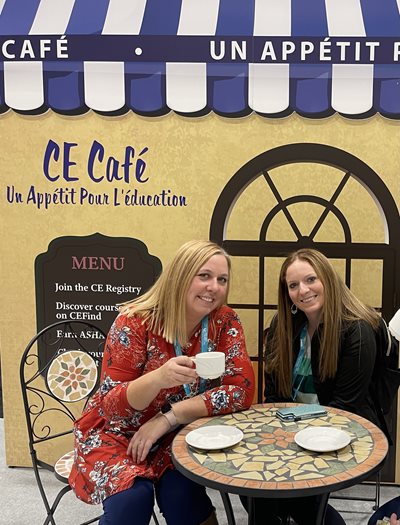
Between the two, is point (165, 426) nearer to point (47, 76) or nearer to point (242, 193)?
point (242, 193)

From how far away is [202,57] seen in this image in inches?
122

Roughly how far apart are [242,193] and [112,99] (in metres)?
0.81

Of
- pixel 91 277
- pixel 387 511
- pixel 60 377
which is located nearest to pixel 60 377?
pixel 60 377

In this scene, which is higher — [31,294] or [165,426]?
[31,294]

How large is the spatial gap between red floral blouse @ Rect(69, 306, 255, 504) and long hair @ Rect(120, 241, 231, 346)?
0.04 m

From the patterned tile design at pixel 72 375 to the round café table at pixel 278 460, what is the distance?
3.48 ft

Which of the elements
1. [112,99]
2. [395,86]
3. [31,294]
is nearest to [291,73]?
[395,86]

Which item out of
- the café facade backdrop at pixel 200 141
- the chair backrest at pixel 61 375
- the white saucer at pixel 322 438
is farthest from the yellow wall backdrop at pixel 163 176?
the white saucer at pixel 322 438

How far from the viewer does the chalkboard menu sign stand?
3.31 m

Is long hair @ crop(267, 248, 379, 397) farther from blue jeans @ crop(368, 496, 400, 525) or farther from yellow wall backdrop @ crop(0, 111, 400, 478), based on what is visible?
blue jeans @ crop(368, 496, 400, 525)

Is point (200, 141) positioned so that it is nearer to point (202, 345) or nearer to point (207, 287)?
point (207, 287)

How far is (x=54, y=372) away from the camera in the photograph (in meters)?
3.25

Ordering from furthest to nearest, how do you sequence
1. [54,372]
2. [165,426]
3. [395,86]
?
[54,372] → [395,86] → [165,426]

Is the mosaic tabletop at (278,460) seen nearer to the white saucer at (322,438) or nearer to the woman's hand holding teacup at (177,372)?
the white saucer at (322,438)
